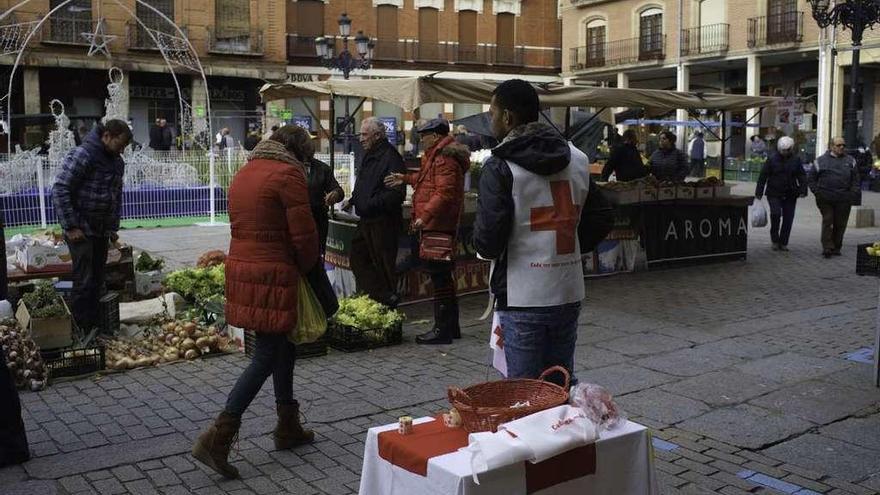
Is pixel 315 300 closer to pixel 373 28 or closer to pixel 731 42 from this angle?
pixel 731 42

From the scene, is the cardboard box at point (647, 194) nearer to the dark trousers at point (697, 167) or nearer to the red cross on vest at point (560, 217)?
the red cross on vest at point (560, 217)

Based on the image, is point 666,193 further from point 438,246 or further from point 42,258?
point 42,258

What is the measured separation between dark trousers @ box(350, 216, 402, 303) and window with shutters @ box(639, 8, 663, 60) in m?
33.0

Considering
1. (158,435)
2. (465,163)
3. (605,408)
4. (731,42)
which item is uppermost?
(731,42)

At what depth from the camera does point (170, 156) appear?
17.2m

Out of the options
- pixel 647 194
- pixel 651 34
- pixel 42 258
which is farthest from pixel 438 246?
pixel 651 34

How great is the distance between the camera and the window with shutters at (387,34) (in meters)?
40.9

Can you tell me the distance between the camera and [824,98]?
102 feet

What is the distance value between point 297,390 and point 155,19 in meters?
31.5

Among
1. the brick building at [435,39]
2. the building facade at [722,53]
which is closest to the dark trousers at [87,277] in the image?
the building facade at [722,53]

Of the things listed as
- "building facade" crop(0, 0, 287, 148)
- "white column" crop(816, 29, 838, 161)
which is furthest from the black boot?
"white column" crop(816, 29, 838, 161)

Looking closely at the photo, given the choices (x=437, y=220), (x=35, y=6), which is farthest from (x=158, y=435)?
(x=35, y=6)

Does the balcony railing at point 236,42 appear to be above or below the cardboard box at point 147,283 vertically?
above

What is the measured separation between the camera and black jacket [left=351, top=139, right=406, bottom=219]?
8023 millimetres
